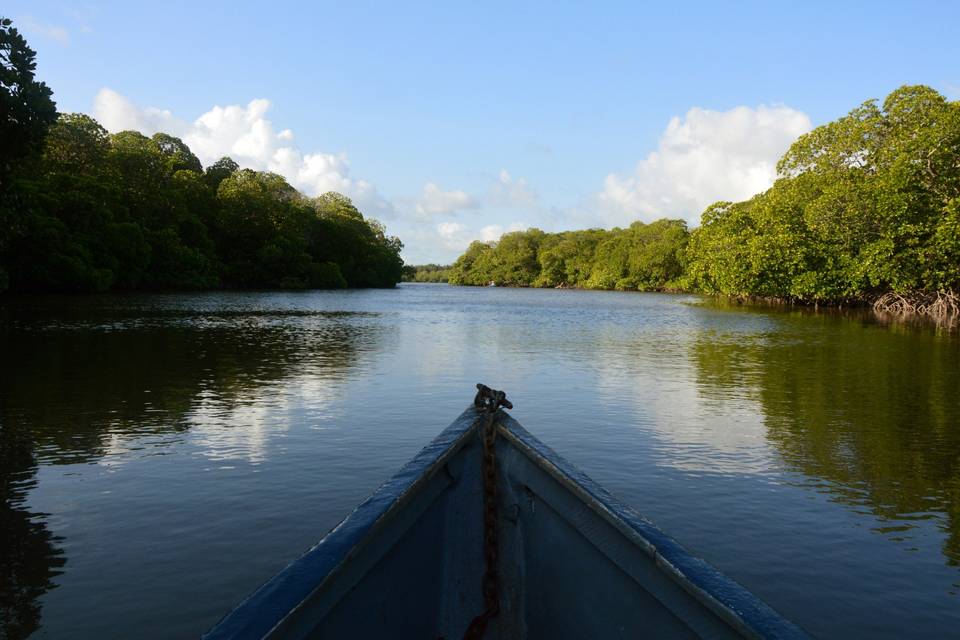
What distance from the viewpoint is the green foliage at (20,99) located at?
1808cm

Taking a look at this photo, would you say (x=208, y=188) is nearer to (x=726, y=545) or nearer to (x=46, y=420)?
(x=46, y=420)

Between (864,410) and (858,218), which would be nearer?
(864,410)

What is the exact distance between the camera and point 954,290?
43156 mm

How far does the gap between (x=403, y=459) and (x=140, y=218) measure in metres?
67.8

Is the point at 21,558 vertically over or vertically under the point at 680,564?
under

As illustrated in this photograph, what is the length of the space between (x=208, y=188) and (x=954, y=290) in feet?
261

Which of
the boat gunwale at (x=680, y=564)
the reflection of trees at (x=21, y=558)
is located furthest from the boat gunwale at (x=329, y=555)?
the reflection of trees at (x=21, y=558)

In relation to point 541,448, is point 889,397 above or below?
below

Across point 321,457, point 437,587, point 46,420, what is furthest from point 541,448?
point 46,420

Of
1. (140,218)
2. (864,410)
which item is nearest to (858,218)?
(864,410)

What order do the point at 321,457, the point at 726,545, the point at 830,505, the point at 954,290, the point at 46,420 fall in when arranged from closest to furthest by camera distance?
the point at 726,545
the point at 830,505
the point at 321,457
the point at 46,420
the point at 954,290

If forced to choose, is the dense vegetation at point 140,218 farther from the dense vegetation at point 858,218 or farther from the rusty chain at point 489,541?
the dense vegetation at point 858,218

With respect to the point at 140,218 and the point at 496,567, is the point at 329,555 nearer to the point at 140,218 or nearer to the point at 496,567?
the point at 496,567

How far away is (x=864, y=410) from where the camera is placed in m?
14.8
